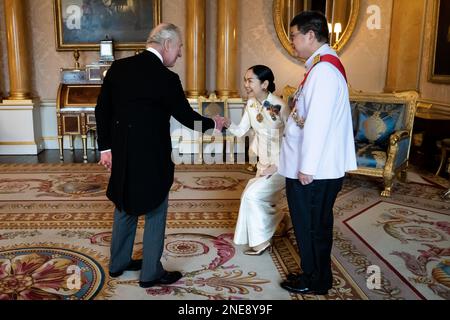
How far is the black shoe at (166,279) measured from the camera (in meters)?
2.61

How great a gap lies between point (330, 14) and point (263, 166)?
4.59m

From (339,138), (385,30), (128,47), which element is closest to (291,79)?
(385,30)

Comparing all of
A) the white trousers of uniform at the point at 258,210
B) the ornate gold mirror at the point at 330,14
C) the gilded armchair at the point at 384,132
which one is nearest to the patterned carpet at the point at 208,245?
the white trousers of uniform at the point at 258,210

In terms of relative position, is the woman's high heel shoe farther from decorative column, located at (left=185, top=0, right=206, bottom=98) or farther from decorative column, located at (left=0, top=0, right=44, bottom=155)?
decorative column, located at (left=0, top=0, right=44, bottom=155)

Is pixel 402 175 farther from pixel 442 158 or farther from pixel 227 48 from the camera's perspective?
pixel 227 48

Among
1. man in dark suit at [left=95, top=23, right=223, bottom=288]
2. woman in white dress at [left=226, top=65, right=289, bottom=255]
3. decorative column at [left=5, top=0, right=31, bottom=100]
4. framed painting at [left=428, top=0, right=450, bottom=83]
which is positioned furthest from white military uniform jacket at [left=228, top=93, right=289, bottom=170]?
decorative column at [left=5, top=0, right=31, bottom=100]

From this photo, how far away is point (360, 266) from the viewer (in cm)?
296

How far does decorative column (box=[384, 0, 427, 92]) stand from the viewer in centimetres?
638

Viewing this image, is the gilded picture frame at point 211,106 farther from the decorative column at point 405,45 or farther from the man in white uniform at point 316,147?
the man in white uniform at point 316,147

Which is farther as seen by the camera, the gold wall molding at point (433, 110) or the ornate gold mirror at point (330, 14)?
the ornate gold mirror at point (330, 14)

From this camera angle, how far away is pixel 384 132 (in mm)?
5121

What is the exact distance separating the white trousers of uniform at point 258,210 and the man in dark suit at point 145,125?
2.30 ft

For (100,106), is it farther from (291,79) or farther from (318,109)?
(291,79)
